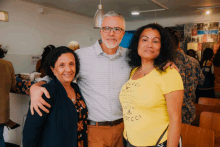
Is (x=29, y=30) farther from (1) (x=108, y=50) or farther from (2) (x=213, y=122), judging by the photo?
Answer: (2) (x=213, y=122)

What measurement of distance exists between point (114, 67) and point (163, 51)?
45 centimetres

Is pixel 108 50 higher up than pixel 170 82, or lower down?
higher up

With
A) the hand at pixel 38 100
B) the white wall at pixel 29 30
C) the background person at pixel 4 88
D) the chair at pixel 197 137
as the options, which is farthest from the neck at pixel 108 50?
the white wall at pixel 29 30

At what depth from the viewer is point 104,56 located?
1656 millimetres

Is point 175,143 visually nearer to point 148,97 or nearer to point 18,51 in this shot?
point 148,97

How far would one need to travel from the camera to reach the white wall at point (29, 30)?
4633mm

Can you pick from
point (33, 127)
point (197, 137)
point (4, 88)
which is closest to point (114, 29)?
point (33, 127)

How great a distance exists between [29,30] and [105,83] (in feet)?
14.0

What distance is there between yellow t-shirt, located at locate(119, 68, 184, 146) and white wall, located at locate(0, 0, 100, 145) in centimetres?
261

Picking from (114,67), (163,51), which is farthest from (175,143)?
(114,67)

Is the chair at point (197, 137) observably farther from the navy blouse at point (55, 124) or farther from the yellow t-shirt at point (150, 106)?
the navy blouse at point (55, 124)

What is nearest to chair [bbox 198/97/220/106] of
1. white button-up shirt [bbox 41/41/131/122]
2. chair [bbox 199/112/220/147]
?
chair [bbox 199/112/220/147]

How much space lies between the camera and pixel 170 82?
1219 millimetres

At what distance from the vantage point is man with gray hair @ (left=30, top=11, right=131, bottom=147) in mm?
1589
